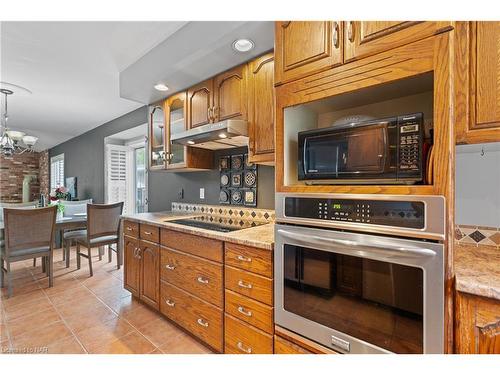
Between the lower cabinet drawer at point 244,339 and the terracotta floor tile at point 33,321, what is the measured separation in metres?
1.65

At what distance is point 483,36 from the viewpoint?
0.95 m

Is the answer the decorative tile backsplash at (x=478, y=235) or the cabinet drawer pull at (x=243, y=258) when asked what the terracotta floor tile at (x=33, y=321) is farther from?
the decorative tile backsplash at (x=478, y=235)

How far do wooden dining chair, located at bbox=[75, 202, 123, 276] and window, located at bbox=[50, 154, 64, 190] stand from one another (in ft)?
14.3

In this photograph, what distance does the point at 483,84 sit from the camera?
949 mm

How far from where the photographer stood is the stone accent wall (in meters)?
6.95

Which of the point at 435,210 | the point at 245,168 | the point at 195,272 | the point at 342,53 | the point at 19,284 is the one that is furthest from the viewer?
the point at 19,284

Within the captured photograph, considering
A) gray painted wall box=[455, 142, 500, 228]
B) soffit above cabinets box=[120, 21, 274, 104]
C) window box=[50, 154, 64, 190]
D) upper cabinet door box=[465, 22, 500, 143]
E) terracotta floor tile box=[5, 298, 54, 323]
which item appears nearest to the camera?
upper cabinet door box=[465, 22, 500, 143]

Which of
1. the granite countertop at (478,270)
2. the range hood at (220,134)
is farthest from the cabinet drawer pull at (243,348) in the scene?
the range hood at (220,134)

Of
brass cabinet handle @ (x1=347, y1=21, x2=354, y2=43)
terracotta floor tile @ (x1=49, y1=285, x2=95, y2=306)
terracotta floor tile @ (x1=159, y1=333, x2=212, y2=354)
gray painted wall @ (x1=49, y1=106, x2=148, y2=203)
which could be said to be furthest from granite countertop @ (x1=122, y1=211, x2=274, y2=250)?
gray painted wall @ (x1=49, y1=106, x2=148, y2=203)

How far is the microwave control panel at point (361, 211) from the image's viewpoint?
93 cm

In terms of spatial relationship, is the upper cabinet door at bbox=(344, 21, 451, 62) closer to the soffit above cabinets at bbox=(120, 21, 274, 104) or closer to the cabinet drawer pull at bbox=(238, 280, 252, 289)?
the soffit above cabinets at bbox=(120, 21, 274, 104)
